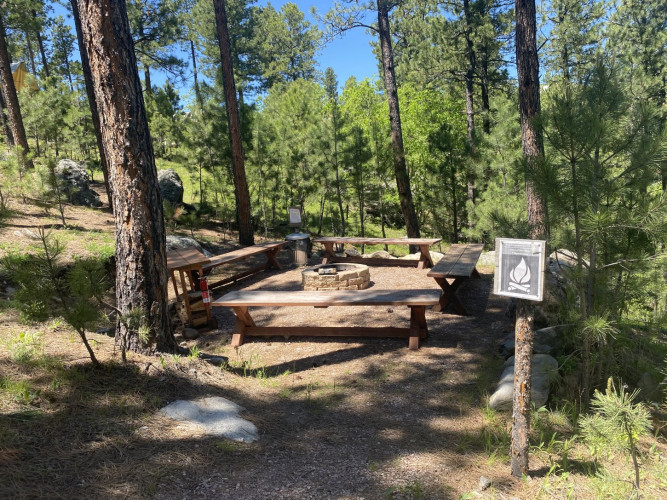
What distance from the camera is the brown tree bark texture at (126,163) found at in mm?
3773

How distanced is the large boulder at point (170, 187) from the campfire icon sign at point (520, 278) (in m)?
14.1

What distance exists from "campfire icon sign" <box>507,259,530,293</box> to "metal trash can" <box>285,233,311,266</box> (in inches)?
303

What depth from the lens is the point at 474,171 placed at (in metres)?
13.7

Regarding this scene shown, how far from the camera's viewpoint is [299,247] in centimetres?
1010

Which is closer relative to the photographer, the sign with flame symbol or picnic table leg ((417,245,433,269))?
the sign with flame symbol

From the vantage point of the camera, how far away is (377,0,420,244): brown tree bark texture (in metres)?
10.7

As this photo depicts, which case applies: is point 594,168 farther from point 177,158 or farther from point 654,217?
point 177,158

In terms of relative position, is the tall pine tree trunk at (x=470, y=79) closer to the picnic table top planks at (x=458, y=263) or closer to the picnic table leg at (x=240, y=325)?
the picnic table top planks at (x=458, y=263)

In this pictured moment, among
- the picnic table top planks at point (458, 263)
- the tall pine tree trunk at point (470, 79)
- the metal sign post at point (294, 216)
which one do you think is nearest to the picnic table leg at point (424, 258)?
the picnic table top planks at point (458, 263)

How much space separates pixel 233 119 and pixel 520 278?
1029 centimetres

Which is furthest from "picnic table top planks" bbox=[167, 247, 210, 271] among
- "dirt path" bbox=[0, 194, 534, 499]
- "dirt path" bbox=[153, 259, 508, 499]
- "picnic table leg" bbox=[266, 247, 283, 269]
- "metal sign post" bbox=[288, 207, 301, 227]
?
"metal sign post" bbox=[288, 207, 301, 227]

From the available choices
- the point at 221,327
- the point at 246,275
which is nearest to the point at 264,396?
the point at 221,327

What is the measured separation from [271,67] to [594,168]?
Result: 3134 cm

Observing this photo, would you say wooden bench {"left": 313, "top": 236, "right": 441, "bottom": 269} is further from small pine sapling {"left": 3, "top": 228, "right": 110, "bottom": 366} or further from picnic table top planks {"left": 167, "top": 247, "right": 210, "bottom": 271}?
small pine sapling {"left": 3, "top": 228, "right": 110, "bottom": 366}
